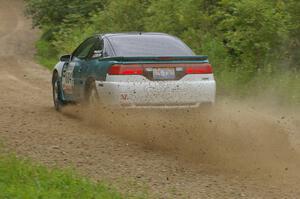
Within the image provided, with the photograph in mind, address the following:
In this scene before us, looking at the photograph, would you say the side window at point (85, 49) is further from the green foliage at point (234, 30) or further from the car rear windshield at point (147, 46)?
the green foliage at point (234, 30)

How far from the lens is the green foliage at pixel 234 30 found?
14.9 meters

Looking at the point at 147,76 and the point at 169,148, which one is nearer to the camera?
the point at 169,148

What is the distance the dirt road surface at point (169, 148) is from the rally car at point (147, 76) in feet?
0.70

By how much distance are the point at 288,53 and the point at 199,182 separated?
8.43m

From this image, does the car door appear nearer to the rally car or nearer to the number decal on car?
the number decal on car

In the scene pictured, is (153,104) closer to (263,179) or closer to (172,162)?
(172,162)

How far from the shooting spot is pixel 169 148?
30.1 feet

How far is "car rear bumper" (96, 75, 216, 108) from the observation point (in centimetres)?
980

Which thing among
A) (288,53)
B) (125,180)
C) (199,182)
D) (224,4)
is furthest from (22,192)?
(224,4)

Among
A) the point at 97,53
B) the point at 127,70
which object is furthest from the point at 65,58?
the point at 127,70

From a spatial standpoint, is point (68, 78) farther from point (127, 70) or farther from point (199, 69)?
point (199, 69)

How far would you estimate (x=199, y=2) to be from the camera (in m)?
18.2

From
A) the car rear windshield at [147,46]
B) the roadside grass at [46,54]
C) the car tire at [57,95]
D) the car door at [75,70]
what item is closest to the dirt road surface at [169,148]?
the car door at [75,70]

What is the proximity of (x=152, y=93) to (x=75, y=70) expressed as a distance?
2.47 m
